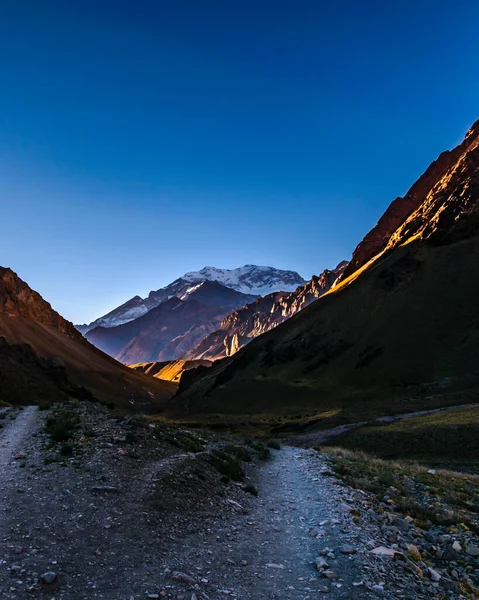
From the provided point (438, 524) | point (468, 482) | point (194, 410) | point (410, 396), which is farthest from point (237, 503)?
point (194, 410)

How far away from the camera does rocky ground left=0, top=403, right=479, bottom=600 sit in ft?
30.5

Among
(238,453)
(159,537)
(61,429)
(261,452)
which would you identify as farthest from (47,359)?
(159,537)

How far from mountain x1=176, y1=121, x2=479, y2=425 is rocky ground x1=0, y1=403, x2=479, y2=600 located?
7040 cm

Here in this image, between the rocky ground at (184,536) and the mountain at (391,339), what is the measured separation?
70403 millimetres

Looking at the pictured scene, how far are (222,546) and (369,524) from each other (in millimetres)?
5749

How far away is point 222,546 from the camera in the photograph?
12.1 metres

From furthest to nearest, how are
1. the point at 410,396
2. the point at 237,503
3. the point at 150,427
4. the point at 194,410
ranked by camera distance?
1. the point at 194,410
2. the point at 410,396
3. the point at 150,427
4. the point at 237,503

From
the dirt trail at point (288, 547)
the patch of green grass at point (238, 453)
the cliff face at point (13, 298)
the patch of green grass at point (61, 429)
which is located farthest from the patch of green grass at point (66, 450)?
the cliff face at point (13, 298)

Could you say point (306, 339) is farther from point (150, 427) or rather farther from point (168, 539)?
point (168, 539)

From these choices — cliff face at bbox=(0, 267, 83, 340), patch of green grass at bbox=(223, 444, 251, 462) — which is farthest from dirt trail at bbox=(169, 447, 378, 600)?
cliff face at bbox=(0, 267, 83, 340)

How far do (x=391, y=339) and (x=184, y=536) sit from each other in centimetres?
12488

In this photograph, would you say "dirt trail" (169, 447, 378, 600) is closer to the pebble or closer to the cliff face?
the pebble

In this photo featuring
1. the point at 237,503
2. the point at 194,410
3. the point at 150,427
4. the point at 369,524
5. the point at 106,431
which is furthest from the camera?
the point at 194,410

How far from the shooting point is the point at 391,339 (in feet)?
417
